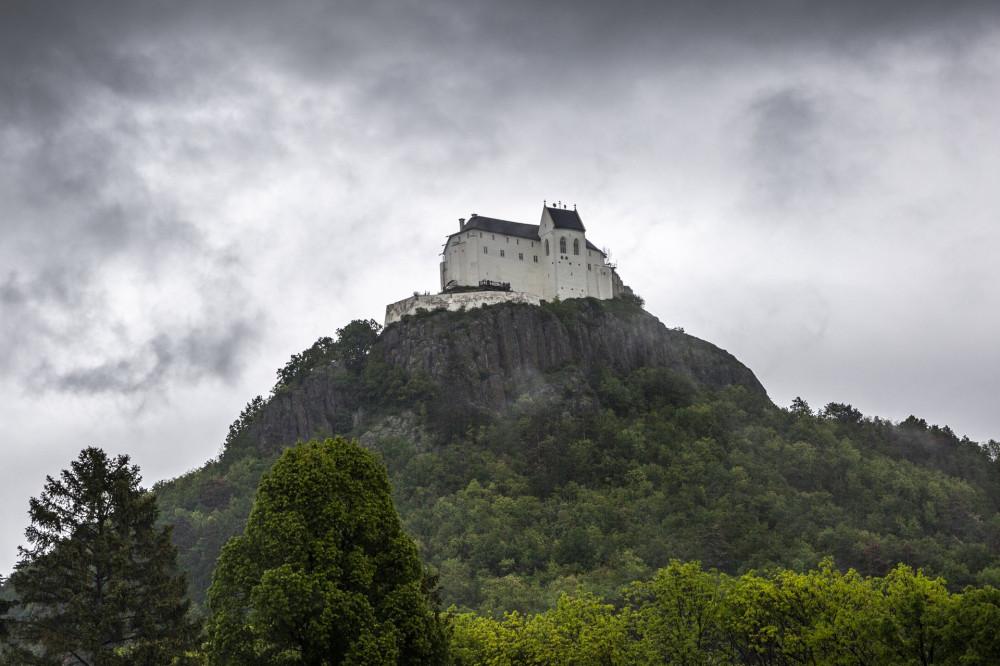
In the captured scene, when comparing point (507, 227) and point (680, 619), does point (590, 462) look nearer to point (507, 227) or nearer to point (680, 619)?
point (507, 227)

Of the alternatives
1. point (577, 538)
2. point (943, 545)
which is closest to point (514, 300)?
point (577, 538)

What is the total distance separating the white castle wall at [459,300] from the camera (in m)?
121

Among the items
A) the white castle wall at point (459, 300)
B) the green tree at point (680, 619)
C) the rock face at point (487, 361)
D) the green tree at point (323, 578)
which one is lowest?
the green tree at point (680, 619)

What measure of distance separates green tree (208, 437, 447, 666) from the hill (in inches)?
1594

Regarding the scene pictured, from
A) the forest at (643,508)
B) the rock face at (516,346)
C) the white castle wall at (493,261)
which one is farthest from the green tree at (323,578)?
the white castle wall at (493,261)

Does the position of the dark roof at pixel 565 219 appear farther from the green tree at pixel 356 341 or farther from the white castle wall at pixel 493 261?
the green tree at pixel 356 341

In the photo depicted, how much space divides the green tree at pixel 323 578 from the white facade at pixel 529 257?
9144 centimetres

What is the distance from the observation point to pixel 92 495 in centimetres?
3769

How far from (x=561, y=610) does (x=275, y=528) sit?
1728cm

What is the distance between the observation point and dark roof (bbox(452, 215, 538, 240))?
414ft

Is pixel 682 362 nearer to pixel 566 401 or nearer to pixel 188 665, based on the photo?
pixel 566 401

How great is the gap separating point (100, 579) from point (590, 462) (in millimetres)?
70061

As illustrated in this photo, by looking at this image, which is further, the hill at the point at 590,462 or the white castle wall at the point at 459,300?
the white castle wall at the point at 459,300

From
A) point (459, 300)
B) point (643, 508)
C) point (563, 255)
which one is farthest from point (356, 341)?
point (643, 508)
